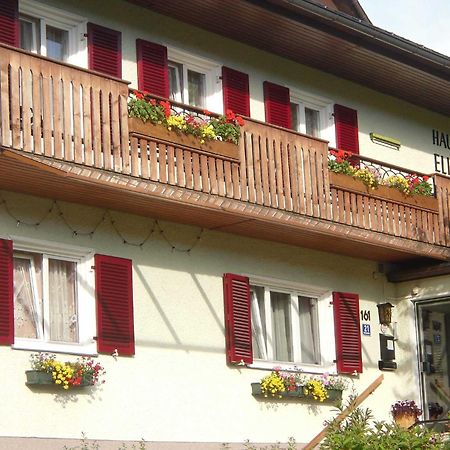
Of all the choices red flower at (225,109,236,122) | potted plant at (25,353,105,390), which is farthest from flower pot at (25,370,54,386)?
red flower at (225,109,236,122)

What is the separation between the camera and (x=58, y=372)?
15.5m

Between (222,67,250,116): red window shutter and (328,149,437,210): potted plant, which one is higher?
(222,67,250,116): red window shutter

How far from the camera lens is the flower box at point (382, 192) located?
19078 millimetres

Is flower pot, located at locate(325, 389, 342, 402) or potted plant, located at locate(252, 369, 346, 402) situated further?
flower pot, located at locate(325, 389, 342, 402)

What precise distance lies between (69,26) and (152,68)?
1337 mm

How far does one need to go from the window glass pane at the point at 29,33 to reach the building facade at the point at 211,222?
19 millimetres

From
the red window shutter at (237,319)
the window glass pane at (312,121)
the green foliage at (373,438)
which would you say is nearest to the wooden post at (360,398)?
the red window shutter at (237,319)

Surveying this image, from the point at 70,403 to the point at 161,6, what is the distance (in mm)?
5568

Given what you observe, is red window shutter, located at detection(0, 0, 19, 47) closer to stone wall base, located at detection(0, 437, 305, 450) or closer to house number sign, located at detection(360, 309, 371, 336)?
stone wall base, located at detection(0, 437, 305, 450)

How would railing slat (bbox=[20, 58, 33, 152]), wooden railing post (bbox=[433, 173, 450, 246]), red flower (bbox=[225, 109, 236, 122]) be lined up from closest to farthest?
railing slat (bbox=[20, 58, 33, 152]), red flower (bbox=[225, 109, 236, 122]), wooden railing post (bbox=[433, 173, 450, 246])

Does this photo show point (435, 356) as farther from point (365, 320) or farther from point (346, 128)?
point (346, 128)

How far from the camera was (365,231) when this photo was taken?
1936 cm

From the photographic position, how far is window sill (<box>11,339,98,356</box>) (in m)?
15.6

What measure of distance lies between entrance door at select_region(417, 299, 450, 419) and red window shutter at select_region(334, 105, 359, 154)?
2702mm
